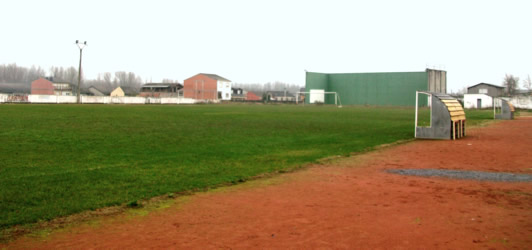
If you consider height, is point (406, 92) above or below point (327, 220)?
above

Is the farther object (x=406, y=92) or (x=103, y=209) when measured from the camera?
(x=406, y=92)

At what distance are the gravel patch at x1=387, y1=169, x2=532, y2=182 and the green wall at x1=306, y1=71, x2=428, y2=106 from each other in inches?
3045

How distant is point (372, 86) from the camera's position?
9394cm

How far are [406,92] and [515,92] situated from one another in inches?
1084

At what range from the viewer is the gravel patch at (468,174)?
1020 cm

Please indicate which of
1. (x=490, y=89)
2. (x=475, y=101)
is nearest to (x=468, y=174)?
(x=475, y=101)

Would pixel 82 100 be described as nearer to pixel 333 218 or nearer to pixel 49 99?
pixel 49 99

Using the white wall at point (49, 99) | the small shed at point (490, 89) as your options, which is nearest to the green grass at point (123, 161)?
the white wall at point (49, 99)

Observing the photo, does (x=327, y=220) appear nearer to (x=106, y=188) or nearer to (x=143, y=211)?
(x=143, y=211)

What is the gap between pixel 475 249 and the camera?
5.27 metres

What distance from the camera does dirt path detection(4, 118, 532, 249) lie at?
555 cm

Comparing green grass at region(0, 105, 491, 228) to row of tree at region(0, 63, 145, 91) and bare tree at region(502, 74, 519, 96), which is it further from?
row of tree at region(0, 63, 145, 91)

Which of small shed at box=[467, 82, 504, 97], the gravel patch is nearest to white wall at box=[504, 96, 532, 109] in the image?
small shed at box=[467, 82, 504, 97]

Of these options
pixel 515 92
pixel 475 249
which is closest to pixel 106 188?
pixel 475 249
